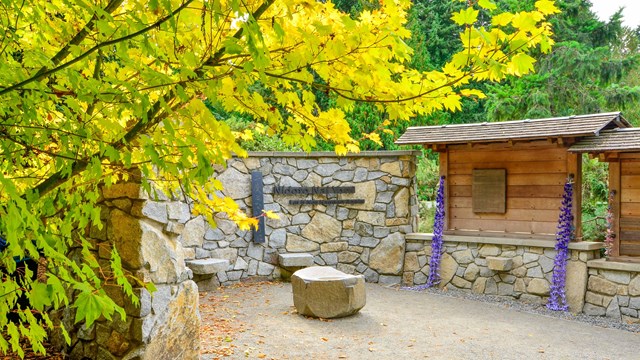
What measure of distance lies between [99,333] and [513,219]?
6225mm

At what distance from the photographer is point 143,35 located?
1.61 metres

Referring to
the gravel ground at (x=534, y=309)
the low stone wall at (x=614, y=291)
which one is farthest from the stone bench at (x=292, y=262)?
the low stone wall at (x=614, y=291)

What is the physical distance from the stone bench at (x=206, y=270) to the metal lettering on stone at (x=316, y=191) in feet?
5.14

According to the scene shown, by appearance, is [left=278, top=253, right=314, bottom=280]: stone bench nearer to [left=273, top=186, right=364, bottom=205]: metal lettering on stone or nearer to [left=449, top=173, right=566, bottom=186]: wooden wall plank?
[left=273, top=186, right=364, bottom=205]: metal lettering on stone

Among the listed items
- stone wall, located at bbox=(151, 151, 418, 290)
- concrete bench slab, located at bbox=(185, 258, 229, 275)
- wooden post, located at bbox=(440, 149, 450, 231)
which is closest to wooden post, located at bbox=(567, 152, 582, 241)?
wooden post, located at bbox=(440, 149, 450, 231)

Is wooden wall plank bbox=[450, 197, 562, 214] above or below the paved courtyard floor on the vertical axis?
above

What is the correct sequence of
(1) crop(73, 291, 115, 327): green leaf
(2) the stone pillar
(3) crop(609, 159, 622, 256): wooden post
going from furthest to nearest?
(3) crop(609, 159, 622, 256): wooden post < (2) the stone pillar < (1) crop(73, 291, 115, 327): green leaf

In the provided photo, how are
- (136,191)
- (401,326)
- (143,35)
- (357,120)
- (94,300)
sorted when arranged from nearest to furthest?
(94,300) → (143,35) → (136,191) → (401,326) → (357,120)

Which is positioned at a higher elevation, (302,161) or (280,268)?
(302,161)

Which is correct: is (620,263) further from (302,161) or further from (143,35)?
(143,35)

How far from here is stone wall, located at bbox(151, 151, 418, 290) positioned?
9.38 metres

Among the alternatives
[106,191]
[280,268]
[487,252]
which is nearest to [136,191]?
[106,191]

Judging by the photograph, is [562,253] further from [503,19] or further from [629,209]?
[503,19]

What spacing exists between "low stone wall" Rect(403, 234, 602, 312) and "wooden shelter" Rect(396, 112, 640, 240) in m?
0.21
